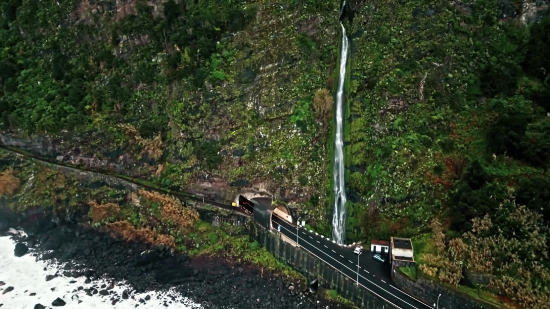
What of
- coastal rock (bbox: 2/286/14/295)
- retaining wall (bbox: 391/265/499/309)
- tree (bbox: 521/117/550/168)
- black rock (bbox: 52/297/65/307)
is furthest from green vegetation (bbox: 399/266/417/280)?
coastal rock (bbox: 2/286/14/295)

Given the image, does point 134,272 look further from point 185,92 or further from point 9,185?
point 9,185

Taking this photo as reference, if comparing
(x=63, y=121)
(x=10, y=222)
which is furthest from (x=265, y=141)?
(x=10, y=222)

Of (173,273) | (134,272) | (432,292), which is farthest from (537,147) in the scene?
(134,272)

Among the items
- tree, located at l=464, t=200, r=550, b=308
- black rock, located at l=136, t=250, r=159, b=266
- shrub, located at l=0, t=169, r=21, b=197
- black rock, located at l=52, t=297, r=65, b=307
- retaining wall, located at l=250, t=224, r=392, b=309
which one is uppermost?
tree, located at l=464, t=200, r=550, b=308

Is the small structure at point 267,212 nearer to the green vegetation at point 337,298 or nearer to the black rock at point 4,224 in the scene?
the green vegetation at point 337,298

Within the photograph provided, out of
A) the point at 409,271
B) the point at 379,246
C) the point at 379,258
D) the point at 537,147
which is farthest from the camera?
the point at 379,246

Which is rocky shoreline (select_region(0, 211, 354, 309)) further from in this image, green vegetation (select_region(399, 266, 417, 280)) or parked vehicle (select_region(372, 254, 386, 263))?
green vegetation (select_region(399, 266, 417, 280))

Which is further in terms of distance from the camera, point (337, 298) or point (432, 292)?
point (337, 298)
